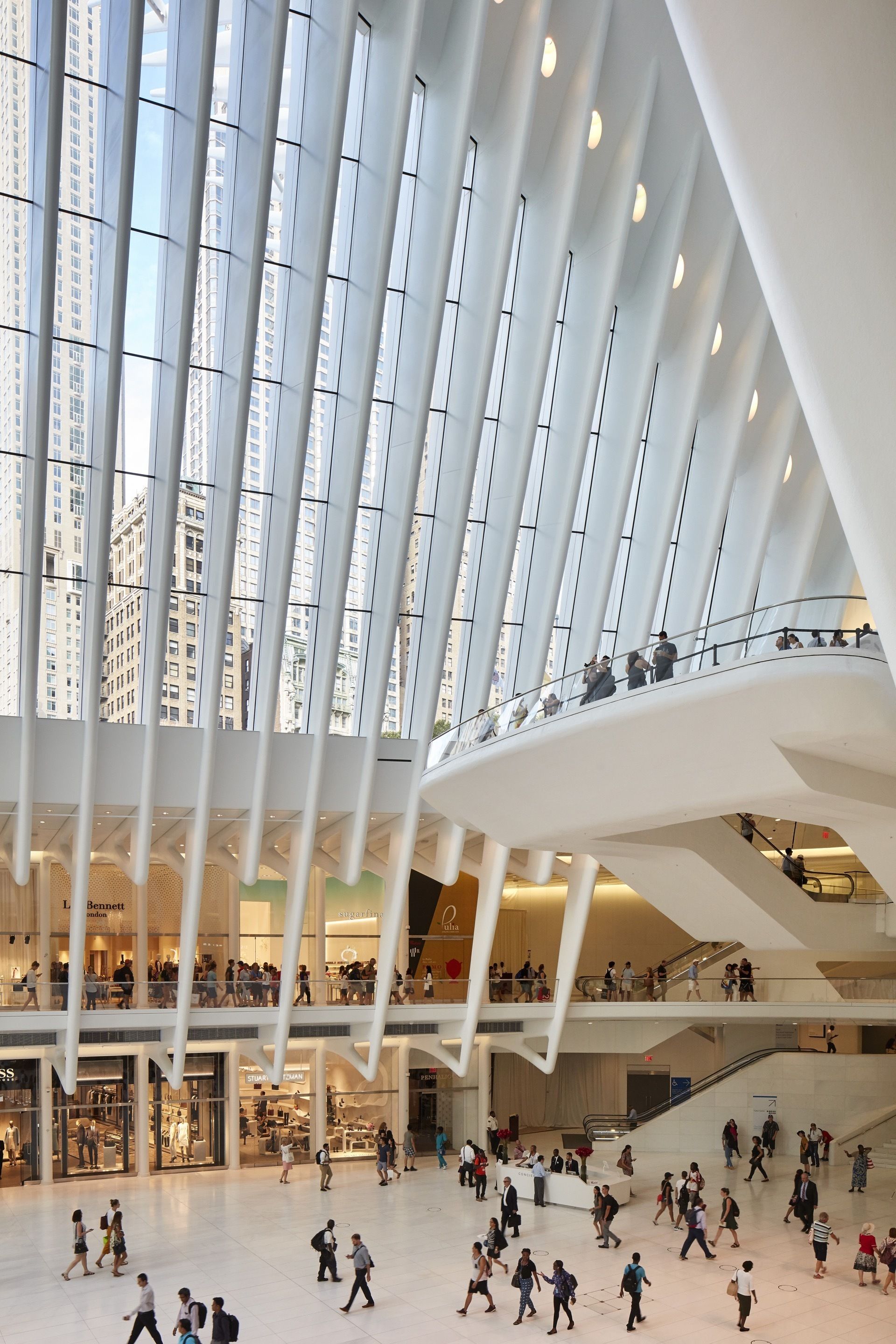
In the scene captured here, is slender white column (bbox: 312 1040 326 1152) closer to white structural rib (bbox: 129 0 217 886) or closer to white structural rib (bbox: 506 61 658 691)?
white structural rib (bbox: 129 0 217 886)

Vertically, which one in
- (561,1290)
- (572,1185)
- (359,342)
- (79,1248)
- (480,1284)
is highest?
(359,342)

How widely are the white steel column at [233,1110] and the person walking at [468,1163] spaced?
6.15 m

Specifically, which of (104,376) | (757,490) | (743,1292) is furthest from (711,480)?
(743,1292)

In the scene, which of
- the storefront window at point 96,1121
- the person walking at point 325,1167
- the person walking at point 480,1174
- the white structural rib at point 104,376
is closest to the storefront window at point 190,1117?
the storefront window at point 96,1121

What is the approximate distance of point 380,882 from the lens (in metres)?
35.0

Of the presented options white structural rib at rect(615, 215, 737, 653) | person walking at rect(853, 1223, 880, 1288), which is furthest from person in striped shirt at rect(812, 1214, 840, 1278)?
white structural rib at rect(615, 215, 737, 653)

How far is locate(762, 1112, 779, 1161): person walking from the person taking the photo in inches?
1179

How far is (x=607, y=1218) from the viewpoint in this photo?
803 inches

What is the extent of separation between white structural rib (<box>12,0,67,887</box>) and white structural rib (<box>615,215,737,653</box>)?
12586 millimetres

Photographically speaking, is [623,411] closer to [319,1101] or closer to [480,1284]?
[480,1284]

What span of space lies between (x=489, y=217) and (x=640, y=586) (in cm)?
918

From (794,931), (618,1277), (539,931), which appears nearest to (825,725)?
(618,1277)

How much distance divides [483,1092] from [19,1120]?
11.8m

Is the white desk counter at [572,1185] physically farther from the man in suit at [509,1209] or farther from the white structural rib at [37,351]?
the white structural rib at [37,351]
